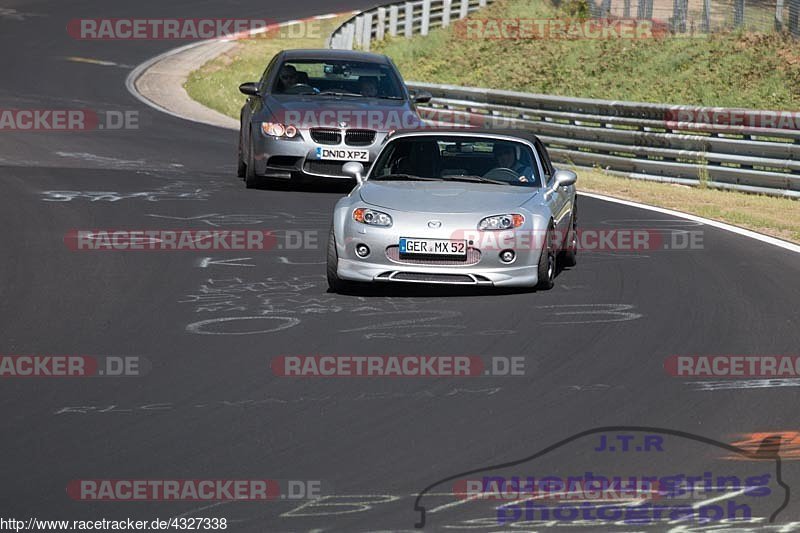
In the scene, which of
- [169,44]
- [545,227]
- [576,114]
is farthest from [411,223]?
[169,44]

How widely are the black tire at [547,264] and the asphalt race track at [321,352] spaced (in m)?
0.12

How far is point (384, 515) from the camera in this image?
6070mm

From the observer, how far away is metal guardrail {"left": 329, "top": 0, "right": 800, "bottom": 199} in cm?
1978

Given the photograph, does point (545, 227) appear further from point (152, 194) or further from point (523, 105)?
point (523, 105)

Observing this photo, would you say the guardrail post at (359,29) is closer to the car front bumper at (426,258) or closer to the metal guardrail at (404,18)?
the metal guardrail at (404,18)

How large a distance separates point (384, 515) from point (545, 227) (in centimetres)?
596

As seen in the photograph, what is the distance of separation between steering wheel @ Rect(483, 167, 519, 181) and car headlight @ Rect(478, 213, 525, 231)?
104 centimetres

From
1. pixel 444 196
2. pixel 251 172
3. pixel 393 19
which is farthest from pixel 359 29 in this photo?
pixel 444 196

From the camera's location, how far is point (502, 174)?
1270 cm

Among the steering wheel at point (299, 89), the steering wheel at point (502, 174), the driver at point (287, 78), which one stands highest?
the driver at point (287, 78)

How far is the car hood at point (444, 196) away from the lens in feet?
38.2

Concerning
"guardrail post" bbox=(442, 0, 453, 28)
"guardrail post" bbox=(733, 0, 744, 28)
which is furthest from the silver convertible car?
"guardrail post" bbox=(442, 0, 453, 28)
